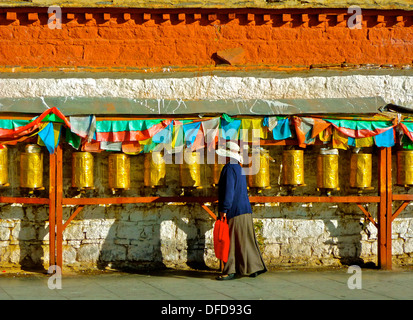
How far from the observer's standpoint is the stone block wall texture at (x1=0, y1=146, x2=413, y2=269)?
9.09 m

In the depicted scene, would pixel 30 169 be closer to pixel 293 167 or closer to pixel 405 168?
pixel 293 167

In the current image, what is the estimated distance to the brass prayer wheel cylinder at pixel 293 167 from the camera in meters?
8.91

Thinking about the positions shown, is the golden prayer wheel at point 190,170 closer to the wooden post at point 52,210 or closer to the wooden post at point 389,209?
the wooden post at point 52,210

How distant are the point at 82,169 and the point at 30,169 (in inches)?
27.0

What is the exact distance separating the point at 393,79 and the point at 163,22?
11.3 ft

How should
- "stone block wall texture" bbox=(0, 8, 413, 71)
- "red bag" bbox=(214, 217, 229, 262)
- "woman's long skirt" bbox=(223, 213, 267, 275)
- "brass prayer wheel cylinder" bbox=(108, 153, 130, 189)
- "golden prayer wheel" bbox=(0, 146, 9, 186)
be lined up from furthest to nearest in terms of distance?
"stone block wall texture" bbox=(0, 8, 413, 71) < "brass prayer wheel cylinder" bbox=(108, 153, 130, 189) < "golden prayer wheel" bbox=(0, 146, 9, 186) < "woman's long skirt" bbox=(223, 213, 267, 275) < "red bag" bbox=(214, 217, 229, 262)

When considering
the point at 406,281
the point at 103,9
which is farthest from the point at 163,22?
the point at 406,281

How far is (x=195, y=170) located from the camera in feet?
29.0

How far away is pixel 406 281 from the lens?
823 cm

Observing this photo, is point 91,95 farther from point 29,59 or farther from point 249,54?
point 249,54

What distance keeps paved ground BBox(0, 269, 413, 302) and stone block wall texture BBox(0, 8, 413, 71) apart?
3039mm

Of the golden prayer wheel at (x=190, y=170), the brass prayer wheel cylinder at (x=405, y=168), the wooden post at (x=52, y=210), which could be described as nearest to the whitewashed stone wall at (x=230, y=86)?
the brass prayer wheel cylinder at (x=405, y=168)

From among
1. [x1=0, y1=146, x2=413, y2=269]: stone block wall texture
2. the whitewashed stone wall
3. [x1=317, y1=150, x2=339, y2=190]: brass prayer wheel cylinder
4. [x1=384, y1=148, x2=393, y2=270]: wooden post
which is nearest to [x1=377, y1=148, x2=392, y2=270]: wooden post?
[x1=384, y1=148, x2=393, y2=270]: wooden post

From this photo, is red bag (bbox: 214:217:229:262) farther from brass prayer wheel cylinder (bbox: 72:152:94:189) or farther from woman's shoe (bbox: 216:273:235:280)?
brass prayer wheel cylinder (bbox: 72:152:94:189)
